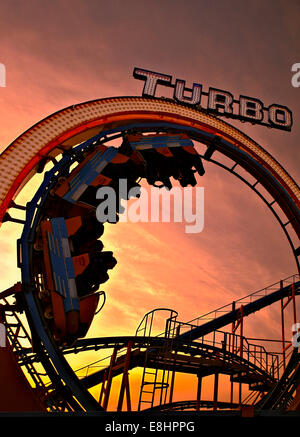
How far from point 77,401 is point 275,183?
8.60 metres

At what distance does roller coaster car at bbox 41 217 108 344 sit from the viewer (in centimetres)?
801

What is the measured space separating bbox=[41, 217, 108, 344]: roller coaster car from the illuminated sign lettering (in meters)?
6.37

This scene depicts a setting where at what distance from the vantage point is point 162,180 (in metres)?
11.9

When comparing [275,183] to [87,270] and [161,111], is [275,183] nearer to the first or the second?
[161,111]

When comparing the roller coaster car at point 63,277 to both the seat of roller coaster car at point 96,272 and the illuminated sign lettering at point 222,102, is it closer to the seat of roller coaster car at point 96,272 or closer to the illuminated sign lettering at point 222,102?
the seat of roller coaster car at point 96,272

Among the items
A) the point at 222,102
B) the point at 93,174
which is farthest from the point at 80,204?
the point at 222,102

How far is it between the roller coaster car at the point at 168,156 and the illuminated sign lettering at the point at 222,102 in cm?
258

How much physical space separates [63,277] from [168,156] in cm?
445

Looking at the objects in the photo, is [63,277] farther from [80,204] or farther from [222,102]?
[222,102]

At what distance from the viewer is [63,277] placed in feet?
26.7

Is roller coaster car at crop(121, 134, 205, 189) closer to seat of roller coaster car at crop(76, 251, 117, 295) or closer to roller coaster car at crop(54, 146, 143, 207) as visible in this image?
roller coaster car at crop(54, 146, 143, 207)

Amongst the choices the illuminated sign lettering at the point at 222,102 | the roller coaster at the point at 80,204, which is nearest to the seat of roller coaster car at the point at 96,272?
the roller coaster at the point at 80,204

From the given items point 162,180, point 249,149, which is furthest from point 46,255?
point 249,149

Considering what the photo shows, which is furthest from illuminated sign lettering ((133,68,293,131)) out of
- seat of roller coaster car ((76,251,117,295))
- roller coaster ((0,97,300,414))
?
seat of roller coaster car ((76,251,117,295))
